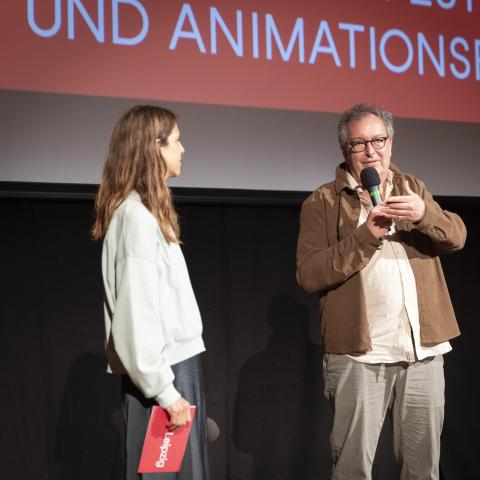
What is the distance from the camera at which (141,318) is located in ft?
4.71

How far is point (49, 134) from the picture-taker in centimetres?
248

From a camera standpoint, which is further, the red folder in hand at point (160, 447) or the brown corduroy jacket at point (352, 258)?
the brown corduroy jacket at point (352, 258)

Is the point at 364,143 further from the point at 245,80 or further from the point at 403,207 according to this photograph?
the point at 245,80

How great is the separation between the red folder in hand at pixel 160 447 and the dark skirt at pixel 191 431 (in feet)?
0.10

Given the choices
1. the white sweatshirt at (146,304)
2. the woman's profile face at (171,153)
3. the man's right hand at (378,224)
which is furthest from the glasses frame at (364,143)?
the white sweatshirt at (146,304)

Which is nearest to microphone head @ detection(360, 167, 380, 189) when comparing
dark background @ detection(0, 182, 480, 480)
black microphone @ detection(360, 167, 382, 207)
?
black microphone @ detection(360, 167, 382, 207)

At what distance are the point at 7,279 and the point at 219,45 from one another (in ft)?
4.24

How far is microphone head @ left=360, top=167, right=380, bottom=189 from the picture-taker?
1.80 m

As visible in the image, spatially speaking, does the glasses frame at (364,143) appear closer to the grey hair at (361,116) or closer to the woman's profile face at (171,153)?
the grey hair at (361,116)

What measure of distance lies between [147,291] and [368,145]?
2.84 ft

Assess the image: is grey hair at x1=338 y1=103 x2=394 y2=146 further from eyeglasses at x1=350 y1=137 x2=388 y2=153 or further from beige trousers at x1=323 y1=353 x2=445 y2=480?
beige trousers at x1=323 y1=353 x2=445 y2=480

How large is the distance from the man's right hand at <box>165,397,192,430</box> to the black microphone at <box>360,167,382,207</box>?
75 centimetres

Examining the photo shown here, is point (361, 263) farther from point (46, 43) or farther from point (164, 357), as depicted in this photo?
point (46, 43)

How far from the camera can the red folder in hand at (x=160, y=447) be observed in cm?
145
